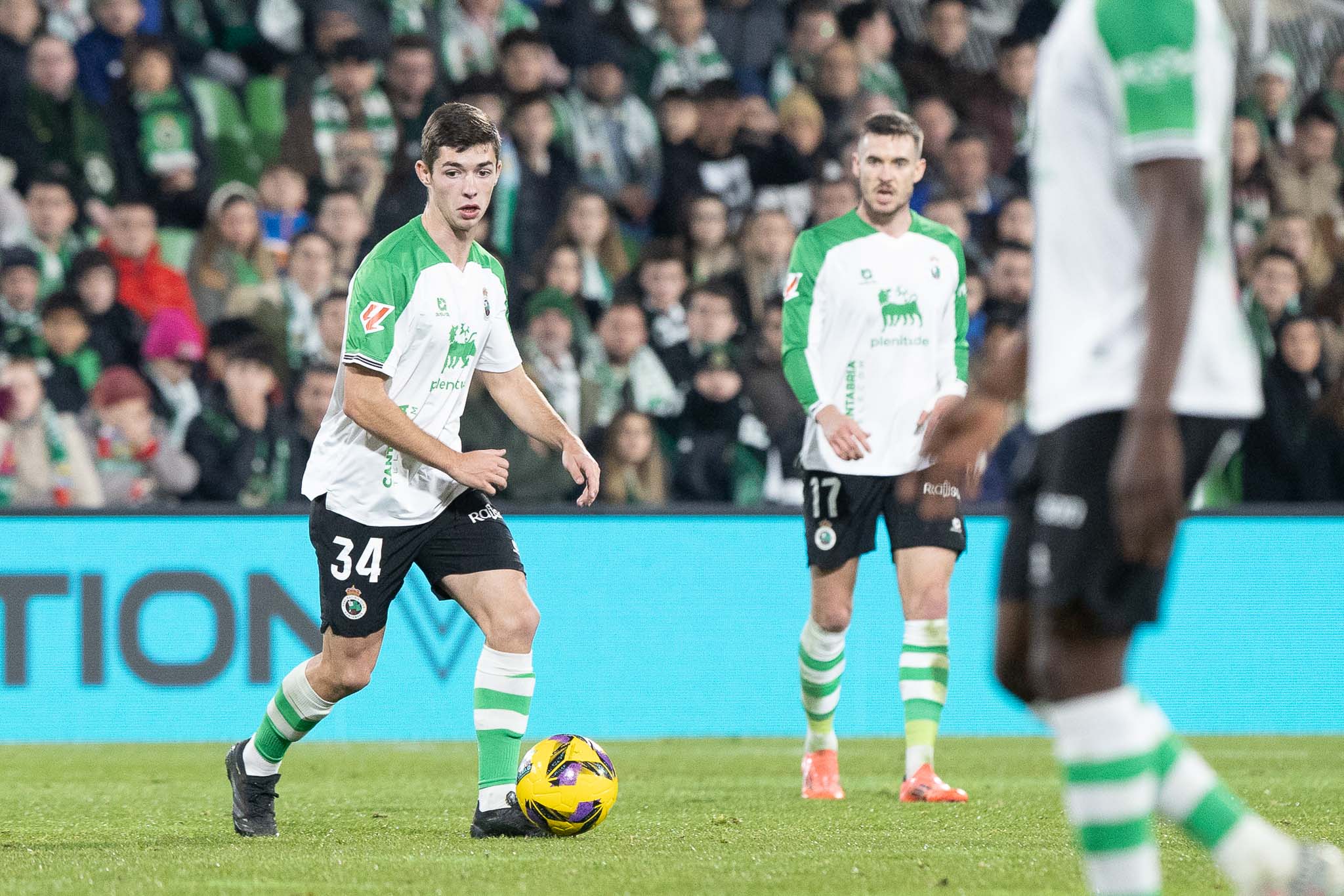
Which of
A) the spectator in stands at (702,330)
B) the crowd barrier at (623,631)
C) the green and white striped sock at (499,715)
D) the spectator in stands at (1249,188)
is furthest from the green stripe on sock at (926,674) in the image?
the spectator in stands at (1249,188)

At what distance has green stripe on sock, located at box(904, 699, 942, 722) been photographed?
759cm

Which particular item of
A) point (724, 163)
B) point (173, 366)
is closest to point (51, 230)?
point (173, 366)

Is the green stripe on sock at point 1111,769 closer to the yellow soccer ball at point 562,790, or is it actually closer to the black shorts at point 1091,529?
the black shorts at point 1091,529

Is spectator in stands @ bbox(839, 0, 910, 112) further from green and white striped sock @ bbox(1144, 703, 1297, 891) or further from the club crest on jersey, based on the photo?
green and white striped sock @ bbox(1144, 703, 1297, 891)

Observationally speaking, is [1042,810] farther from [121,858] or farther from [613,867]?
[121,858]

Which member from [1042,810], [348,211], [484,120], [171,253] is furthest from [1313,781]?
[171,253]

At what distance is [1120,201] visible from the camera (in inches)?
142

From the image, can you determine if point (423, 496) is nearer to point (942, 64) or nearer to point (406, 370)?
point (406, 370)

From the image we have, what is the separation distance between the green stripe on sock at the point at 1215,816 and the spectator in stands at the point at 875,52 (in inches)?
439

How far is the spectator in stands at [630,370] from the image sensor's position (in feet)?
39.2

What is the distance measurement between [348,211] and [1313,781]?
7.04m

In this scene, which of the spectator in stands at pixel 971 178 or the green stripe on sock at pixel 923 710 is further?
the spectator in stands at pixel 971 178

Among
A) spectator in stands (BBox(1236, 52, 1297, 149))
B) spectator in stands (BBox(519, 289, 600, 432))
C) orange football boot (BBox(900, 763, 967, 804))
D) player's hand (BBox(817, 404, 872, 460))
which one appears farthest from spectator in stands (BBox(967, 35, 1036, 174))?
orange football boot (BBox(900, 763, 967, 804))

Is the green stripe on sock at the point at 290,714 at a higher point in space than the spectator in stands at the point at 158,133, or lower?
lower
